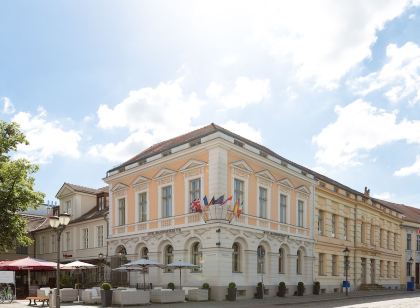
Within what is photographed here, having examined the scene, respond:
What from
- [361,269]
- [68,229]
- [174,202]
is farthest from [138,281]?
[361,269]

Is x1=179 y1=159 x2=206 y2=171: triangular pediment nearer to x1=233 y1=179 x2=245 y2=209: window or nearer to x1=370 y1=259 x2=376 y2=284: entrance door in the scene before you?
x1=233 y1=179 x2=245 y2=209: window

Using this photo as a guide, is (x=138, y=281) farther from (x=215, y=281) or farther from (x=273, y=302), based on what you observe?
(x=273, y=302)

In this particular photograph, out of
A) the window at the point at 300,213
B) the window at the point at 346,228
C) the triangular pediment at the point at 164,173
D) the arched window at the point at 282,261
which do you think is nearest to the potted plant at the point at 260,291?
the arched window at the point at 282,261

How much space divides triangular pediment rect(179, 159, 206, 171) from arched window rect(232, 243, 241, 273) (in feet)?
16.7

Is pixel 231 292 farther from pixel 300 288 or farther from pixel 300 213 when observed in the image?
pixel 300 213

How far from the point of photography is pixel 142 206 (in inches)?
1328

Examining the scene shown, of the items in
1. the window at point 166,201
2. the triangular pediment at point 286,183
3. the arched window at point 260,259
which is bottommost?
the arched window at point 260,259

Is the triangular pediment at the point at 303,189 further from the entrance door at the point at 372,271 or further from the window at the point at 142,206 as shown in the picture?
the entrance door at the point at 372,271

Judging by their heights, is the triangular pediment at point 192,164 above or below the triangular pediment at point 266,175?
above

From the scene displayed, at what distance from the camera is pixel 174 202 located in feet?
100

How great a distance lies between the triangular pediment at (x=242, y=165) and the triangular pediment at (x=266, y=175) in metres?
1.03

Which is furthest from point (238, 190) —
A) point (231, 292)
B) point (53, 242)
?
point (53, 242)

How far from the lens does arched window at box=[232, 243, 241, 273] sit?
94.8 feet

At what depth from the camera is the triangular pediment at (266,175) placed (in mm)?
31072
